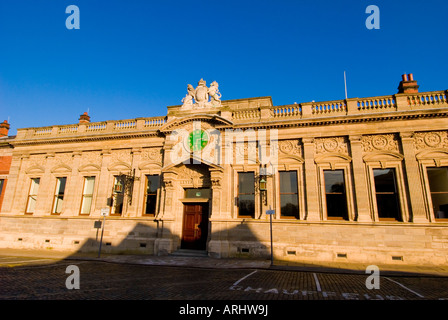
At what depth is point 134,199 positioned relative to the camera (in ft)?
54.4

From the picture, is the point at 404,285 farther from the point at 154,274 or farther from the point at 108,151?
the point at 108,151

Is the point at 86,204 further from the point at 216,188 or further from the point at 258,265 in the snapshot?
the point at 258,265

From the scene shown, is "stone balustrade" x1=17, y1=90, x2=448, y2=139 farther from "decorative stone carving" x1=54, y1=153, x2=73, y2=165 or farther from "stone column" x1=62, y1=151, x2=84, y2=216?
"stone column" x1=62, y1=151, x2=84, y2=216

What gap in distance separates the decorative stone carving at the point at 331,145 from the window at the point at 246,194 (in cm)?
422

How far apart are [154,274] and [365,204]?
1098cm

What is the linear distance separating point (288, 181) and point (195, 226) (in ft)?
21.1

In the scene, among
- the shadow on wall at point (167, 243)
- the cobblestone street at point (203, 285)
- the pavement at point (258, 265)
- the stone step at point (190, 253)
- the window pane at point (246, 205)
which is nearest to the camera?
the cobblestone street at point (203, 285)

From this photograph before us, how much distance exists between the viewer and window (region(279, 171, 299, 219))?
46.8 ft

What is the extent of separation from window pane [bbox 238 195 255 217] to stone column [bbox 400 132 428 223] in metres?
8.09

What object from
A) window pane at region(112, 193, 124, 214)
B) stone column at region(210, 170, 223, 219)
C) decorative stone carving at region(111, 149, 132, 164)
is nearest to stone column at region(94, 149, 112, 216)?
decorative stone carving at region(111, 149, 132, 164)

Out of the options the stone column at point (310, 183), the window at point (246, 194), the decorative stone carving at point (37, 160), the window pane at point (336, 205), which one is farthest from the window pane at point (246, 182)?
the decorative stone carving at point (37, 160)

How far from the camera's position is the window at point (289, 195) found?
14258 millimetres
